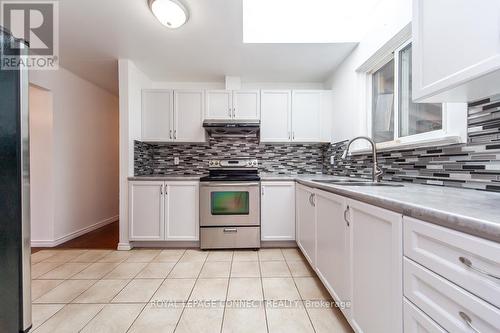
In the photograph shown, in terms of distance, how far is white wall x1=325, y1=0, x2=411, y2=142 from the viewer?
5.79 ft

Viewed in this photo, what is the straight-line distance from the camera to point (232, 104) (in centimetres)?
309

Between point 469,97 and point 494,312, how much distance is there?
3.49 ft

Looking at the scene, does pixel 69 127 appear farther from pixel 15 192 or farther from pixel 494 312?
pixel 494 312

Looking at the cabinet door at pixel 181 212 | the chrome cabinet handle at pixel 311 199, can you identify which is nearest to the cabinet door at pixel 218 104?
the cabinet door at pixel 181 212

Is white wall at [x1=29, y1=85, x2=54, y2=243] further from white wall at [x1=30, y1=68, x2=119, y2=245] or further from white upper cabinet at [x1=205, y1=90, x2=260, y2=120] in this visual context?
white upper cabinet at [x1=205, y1=90, x2=260, y2=120]

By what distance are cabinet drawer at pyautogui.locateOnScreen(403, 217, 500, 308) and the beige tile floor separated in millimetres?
962

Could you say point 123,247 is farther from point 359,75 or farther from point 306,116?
point 359,75

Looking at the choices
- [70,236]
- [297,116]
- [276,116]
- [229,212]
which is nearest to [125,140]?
[229,212]

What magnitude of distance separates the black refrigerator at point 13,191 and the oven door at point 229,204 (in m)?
1.69

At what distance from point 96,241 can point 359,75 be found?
384 cm

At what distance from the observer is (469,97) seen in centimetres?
114

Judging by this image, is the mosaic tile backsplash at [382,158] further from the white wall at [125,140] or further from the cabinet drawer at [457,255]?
the cabinet drawer at [457,255]

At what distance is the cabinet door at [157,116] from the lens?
10.0ft

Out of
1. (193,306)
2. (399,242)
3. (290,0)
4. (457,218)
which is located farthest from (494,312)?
(290,0)
